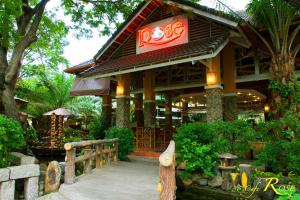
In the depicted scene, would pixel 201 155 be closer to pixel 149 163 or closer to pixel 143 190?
pixel 143 190

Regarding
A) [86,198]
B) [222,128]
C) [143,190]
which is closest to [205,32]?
[222,128]

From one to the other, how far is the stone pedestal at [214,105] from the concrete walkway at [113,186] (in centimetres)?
268

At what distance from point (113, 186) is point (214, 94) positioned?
490 centimetres

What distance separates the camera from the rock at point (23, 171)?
5562mm

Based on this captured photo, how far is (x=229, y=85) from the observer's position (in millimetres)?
10703

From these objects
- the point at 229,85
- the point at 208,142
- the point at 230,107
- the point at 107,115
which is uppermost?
the point at 229,85

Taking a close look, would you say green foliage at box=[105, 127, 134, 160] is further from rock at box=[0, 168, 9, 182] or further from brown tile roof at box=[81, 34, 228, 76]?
rock at box=[0, 168, 9, 182]

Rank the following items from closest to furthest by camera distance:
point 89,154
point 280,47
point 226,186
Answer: point 226,186 < point 89,154 < point 280,47

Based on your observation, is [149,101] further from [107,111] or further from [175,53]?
[175,53]

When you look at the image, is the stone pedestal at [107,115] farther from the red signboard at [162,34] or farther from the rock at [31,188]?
the rock at [31,188]

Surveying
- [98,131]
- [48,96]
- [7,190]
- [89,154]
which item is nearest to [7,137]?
[7,190]

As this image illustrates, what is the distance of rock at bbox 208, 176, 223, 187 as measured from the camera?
22.0ft

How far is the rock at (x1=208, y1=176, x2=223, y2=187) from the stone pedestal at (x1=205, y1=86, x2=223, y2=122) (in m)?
2.67

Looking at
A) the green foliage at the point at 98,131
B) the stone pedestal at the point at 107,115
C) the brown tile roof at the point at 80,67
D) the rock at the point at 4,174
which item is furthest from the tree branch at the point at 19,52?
the stone pedestal at the point at 107,115
